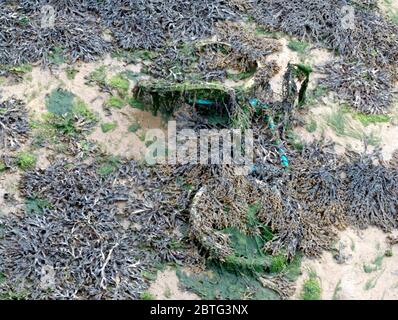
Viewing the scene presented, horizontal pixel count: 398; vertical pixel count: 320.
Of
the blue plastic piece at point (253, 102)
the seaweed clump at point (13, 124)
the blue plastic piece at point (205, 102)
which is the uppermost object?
the blue plastic piece at point (205, 102)

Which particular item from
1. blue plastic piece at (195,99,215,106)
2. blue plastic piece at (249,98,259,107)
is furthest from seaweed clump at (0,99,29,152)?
blue plastic piece at (249,98,259,107)

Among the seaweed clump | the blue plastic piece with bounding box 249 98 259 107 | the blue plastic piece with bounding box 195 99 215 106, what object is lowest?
the seaweed clump

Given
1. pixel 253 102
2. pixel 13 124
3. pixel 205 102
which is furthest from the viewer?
pixel 253 102

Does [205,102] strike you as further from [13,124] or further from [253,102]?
[13,124]

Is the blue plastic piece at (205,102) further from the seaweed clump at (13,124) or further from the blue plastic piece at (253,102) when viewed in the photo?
the seaweed clump at (13,124)

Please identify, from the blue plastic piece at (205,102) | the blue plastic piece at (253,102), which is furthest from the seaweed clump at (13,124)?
the blue plastic piece at (253,102)

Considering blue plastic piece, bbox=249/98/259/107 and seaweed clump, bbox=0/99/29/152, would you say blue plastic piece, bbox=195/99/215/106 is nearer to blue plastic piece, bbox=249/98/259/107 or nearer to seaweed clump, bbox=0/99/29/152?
blue plastic piece, bbox=249/98/259/107

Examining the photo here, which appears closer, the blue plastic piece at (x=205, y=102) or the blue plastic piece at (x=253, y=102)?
the blue plastic piece at (x=205, y=102)

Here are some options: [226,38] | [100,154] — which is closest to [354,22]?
[226,38]

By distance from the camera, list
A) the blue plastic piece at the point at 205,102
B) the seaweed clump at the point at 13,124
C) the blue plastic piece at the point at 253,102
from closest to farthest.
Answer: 1. the seaweed clump at the point at 13,124
2. the blue plastic piece at the point at 205,102
3. the blue plastic piece at the point at 253,102

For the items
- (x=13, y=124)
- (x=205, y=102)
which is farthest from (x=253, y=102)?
(x=13, y=124)

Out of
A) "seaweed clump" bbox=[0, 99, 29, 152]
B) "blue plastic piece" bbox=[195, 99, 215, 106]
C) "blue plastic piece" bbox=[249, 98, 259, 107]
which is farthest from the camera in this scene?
"blue plastic piece" bbox=[249, 98, 259, 107]

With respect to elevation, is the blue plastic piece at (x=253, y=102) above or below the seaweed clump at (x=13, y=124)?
above
